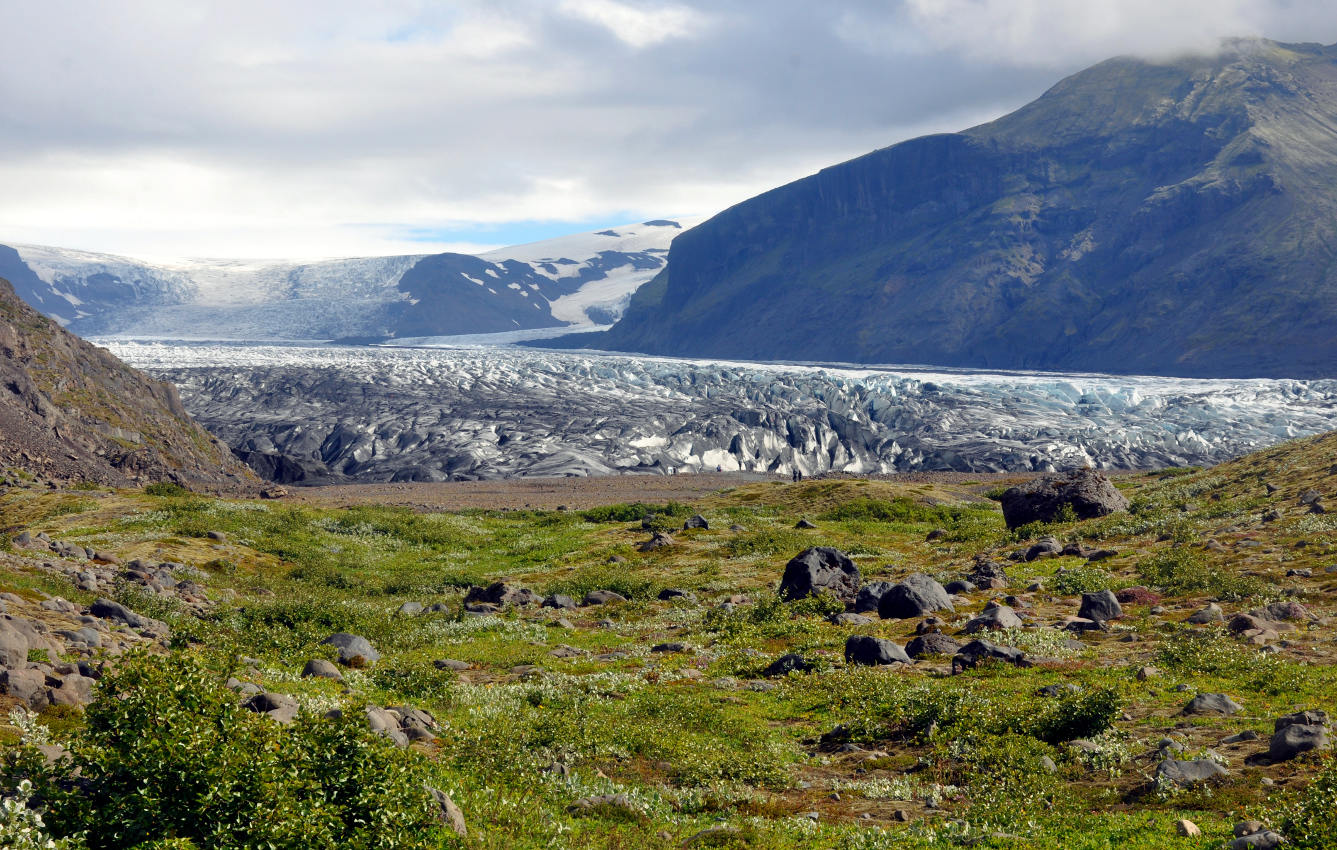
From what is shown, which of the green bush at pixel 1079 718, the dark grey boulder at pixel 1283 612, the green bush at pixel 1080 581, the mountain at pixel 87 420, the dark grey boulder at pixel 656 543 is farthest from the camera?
the mountain at pixel 87 420

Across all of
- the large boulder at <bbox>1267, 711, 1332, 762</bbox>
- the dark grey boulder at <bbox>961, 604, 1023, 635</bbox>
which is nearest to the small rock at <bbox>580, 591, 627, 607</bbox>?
the dark grey boulder at <bbox>961, 604, 1023, 635</bbox>

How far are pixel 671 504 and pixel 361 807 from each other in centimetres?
6217

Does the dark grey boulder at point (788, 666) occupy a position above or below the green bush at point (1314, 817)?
below

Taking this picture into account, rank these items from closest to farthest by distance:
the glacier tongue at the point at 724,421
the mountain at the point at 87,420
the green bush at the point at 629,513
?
the mountain at the point at 87,420, the green bush at the point at 629,513, the glacier tongue at the point at 724,421

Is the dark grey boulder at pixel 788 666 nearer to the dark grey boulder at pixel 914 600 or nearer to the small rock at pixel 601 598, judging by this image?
the dark grey boulder at pixel 914 600

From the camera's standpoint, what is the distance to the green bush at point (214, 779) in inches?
348

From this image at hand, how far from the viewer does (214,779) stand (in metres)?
9.02

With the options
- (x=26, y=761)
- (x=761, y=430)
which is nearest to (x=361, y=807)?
(x=26, y=761)

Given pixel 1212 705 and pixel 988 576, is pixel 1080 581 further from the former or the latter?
pixel 1212 705

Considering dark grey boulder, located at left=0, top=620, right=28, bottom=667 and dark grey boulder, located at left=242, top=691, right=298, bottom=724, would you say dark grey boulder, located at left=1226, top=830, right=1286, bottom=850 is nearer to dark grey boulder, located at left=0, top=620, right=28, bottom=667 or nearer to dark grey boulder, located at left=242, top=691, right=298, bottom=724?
dark grey boulder, located at left=242, top=691, right=298, bottom=724

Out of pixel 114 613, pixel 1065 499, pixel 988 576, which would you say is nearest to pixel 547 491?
pixel 1065 499

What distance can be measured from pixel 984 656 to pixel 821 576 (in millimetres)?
10932

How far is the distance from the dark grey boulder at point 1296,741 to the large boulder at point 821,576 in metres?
16.7

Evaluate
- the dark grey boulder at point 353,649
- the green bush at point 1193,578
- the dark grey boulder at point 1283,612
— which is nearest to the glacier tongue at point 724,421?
the green bush at point 1193,578
